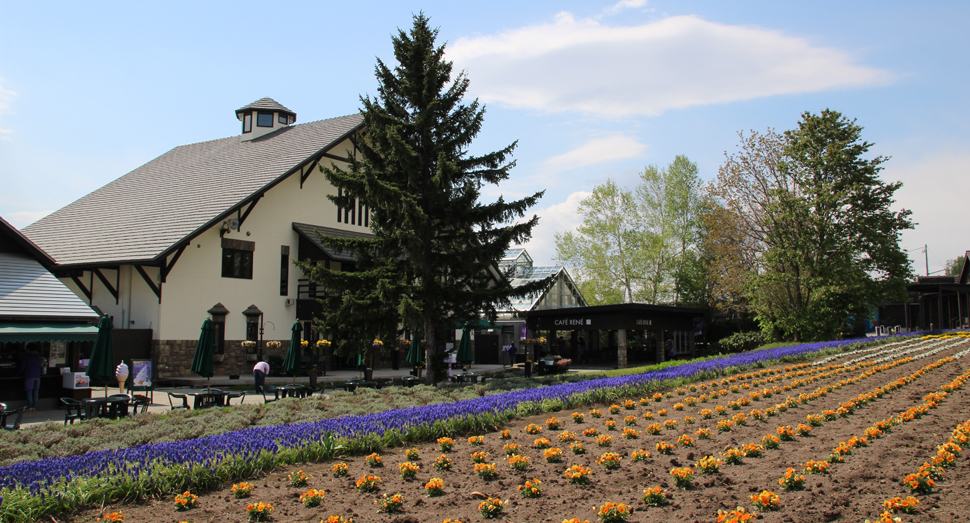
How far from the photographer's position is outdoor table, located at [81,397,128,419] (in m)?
12.5

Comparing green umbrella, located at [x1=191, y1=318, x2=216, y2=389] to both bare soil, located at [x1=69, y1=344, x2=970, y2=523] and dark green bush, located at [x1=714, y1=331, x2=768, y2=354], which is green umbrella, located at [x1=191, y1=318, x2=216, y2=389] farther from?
dark green bush, located at [x1=714, y1=331, x2=768, y2=354]

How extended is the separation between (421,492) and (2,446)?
645 cm

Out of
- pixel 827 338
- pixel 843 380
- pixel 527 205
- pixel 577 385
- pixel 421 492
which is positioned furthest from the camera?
pixel 827 338

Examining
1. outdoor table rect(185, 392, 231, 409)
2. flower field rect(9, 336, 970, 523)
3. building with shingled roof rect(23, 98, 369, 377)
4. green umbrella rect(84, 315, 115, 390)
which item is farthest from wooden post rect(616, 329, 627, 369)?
green umbrella rect(84, 315, 115, 390)

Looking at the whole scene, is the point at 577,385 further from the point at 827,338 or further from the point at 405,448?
the point at 827,338

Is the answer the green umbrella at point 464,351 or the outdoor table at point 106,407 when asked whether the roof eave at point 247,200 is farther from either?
the outdoor table at point 106,407

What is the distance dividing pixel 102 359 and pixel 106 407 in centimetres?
211

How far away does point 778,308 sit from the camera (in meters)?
34.1

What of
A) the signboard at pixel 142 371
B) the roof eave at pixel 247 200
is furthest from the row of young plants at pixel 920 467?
the roof eave at pixel 247 200

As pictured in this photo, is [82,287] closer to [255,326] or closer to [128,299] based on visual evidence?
[128,299]

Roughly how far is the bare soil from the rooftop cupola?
97.3ft

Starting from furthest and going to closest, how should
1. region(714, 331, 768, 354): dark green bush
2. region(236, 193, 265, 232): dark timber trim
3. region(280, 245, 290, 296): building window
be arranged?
region(714, 331, 768, 354): dark green bush, region(280, 245, 290, 296): building window, region(236, 193, 265, 232): dark timber trim

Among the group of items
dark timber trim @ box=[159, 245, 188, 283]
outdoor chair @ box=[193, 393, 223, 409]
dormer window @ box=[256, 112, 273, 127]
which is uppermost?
dormer window @ box=[256, 112, 273, 127]

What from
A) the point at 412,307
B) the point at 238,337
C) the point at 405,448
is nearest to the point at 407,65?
the point at 412,307
